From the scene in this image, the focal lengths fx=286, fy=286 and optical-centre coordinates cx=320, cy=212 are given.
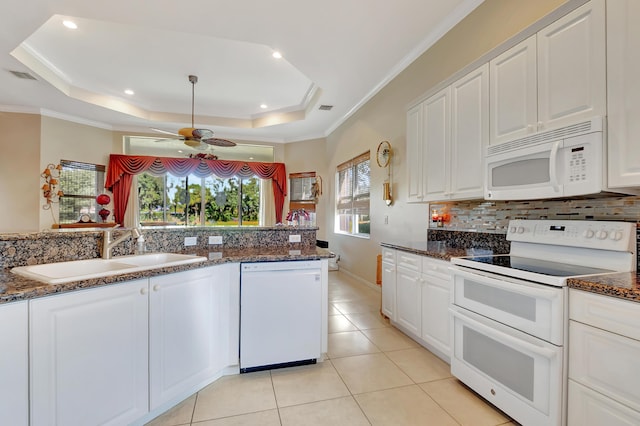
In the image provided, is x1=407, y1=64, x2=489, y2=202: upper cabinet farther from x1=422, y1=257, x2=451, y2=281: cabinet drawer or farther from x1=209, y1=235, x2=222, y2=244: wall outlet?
x1=209, y1=235, x2=222, y2=244: wall outlet

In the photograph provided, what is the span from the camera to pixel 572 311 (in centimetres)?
136

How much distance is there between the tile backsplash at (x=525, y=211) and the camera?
65.3 inches

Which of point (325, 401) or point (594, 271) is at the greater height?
point (594, 271)

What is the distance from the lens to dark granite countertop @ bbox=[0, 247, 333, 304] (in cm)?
120

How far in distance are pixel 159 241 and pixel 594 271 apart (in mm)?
2879

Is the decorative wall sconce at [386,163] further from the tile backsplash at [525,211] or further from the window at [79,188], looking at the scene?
the window at [79,188]

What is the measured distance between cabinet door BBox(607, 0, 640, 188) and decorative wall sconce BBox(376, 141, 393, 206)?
8.57 feet

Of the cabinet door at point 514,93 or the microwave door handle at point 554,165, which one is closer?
the microwave door handle at point 554,165

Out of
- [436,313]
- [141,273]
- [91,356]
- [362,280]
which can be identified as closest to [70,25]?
[141,273]

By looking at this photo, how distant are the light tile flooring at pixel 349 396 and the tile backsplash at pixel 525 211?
4.11ft

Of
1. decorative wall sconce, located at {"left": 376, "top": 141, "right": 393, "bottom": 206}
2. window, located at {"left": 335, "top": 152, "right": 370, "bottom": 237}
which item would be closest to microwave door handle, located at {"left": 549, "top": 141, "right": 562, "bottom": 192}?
decorative wall sconce, located at {"left": 376, "top": 141, "right": 393, "bottom": 206}

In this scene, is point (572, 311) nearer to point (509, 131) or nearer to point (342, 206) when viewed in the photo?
point (509, 131)

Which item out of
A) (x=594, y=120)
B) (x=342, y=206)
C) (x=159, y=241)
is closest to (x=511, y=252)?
(x=594, y=120)

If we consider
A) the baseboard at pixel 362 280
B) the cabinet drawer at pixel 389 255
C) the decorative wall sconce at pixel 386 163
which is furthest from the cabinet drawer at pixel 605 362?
the baseboard at pixel 362 280
